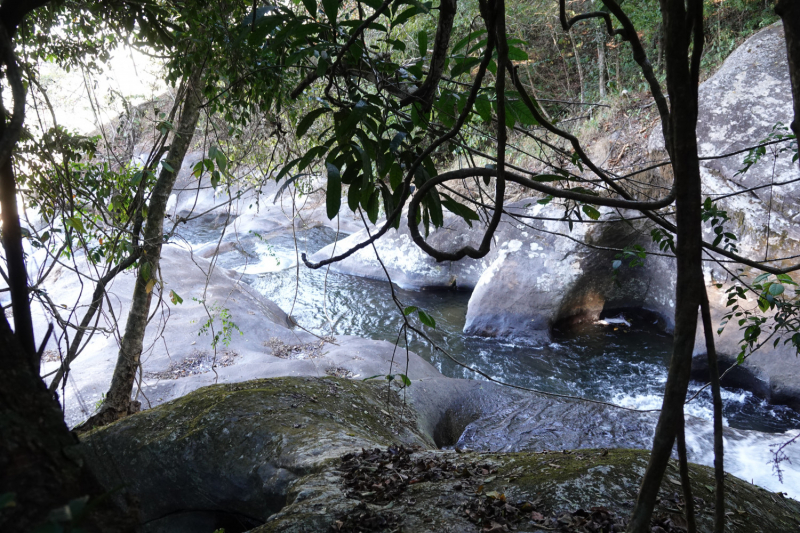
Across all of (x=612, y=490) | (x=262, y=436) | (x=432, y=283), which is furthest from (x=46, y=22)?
(x=432, y=283)

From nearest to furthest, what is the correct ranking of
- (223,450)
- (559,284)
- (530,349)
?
(223,450) < (530,349) < (559,284)

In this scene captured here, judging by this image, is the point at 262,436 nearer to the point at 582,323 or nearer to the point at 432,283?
the point at 582,323

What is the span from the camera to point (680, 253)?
857 mm

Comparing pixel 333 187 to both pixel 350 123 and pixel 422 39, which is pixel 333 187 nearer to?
pixel 350 123

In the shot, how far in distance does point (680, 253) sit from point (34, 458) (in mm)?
980

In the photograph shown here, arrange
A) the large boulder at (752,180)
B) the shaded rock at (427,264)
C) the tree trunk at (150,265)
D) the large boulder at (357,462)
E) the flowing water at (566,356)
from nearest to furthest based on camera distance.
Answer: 1. the large boulder at (357,462)
2. the tree trunk at (150,265)
3. the flowing water at (566,356)
4. the large boulder at (752,180)
5. the shaded rock at (427,264)

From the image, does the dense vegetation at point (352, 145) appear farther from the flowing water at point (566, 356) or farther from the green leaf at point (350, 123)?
the flowing water at point (566, 356)

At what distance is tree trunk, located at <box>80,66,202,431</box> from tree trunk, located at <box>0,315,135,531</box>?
10.0 ft

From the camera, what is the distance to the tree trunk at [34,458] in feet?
1.78

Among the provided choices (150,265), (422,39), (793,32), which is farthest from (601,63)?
(793,32)

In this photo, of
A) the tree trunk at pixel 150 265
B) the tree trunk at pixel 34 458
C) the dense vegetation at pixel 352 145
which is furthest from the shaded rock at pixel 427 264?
the tree trunk at pixel 34 458

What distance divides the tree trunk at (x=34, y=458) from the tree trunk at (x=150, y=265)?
3051 millimetres

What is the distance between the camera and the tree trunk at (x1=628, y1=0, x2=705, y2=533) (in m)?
0.81

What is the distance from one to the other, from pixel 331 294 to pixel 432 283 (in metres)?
2.09
